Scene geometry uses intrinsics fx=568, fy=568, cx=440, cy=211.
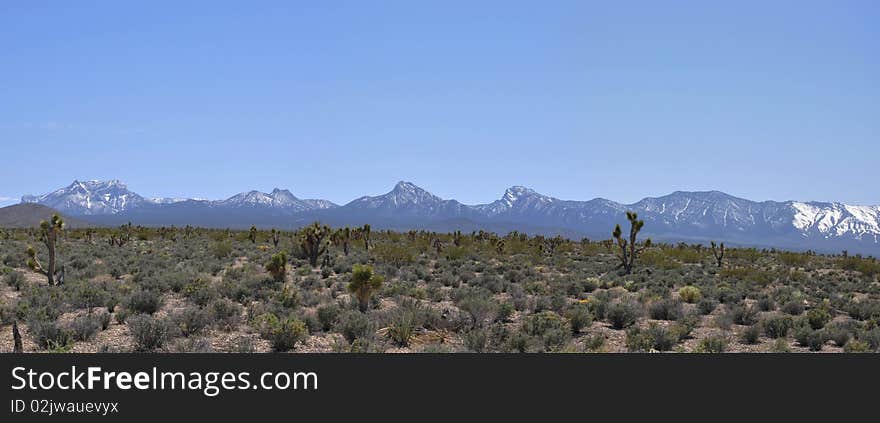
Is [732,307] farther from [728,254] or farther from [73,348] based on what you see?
[728,254]

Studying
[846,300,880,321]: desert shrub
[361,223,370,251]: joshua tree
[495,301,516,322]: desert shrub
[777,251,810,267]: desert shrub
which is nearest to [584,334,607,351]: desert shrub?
[495,301,516,322]: desert shrub

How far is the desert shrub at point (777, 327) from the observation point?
12812 mm

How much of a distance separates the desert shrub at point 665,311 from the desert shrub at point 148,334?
11.7 m

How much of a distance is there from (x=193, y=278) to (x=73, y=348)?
8.69m

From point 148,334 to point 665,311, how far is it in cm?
1221

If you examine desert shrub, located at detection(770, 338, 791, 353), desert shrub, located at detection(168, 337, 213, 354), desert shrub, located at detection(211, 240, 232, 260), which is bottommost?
desert shrub, located at detection(168, 337, 213, 354)

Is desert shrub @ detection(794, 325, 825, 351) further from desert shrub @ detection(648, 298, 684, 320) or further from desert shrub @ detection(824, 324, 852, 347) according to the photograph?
desert shrub @ detection(648, 298, 684, 320)

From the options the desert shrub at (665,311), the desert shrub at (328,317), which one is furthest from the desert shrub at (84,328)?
the desert shrub at (665,311)

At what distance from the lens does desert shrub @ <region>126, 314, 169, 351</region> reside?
33.1ft

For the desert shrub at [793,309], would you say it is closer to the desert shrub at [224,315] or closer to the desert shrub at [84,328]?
the desert shrub at [224,315]

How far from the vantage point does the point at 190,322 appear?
450 inches

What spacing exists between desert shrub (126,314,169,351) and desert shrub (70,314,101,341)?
832mm
